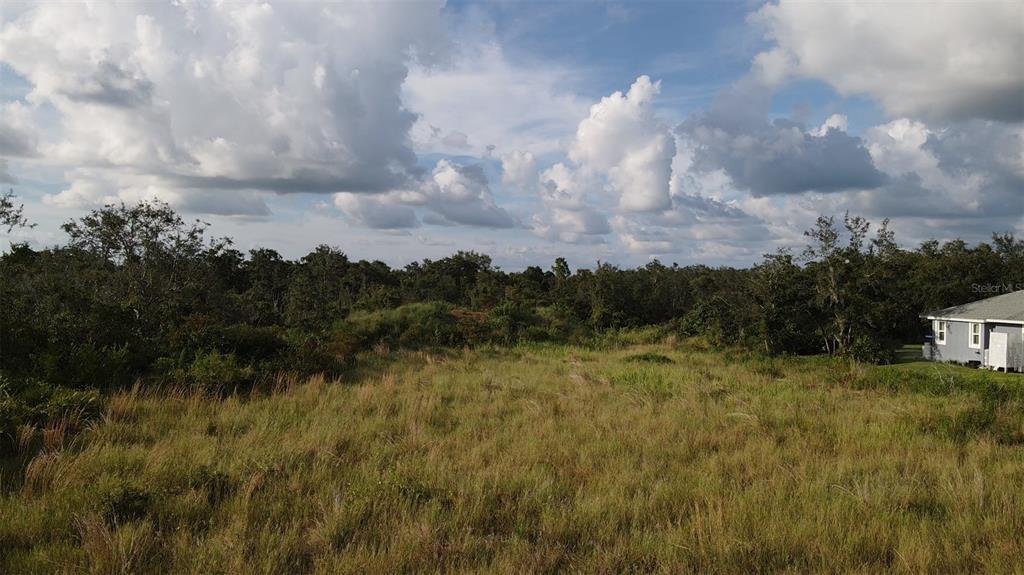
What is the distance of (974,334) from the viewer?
77.8ft

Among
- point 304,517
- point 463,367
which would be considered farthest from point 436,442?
point 463,367

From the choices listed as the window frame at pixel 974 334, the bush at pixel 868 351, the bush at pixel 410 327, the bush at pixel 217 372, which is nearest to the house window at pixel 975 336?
the window frame at pixel 974 334

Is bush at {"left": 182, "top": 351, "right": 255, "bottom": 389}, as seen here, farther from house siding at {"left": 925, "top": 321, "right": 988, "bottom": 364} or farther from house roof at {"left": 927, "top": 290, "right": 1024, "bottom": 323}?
house siding at {"left": 925, "top": 321, "right": 988, "bottom": 364}

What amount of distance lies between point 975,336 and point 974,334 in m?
0.09

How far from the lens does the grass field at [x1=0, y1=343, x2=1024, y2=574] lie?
413cm

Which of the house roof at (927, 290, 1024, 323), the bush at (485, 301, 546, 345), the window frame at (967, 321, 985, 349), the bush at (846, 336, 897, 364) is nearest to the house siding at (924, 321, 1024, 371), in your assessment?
the window frame at (967, 321, 985, 349)

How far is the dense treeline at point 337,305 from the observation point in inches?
430

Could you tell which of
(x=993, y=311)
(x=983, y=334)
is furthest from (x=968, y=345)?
(x=993, y=311)

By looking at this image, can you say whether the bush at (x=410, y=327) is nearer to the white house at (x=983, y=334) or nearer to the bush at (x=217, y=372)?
the bush at (x=217, y=372)

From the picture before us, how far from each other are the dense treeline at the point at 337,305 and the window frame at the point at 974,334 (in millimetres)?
2876

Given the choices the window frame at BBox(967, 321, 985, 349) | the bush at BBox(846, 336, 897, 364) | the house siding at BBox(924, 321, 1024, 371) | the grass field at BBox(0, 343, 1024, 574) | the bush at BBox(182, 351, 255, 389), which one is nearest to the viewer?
the grass field at BBox(0, 343, 1024, 574)

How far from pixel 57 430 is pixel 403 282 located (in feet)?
103

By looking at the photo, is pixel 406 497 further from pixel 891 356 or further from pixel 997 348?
pixel 997 348

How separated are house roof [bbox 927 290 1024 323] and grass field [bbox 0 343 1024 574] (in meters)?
16.2
